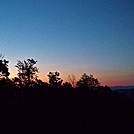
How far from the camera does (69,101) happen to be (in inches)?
1610

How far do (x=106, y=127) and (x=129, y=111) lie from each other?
36.1ft

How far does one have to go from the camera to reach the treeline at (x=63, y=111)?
3032cm

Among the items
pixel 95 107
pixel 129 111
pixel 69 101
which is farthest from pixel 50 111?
pixel 129 111

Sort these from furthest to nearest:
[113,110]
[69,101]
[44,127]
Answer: [113,110] → [69,101] → [44,127]

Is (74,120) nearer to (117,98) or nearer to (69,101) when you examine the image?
(69,101)

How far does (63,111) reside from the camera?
1420 inches

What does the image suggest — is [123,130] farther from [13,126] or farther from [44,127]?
[13,126]

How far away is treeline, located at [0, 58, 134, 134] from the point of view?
3032 cm

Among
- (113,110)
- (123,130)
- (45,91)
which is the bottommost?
(123,130)

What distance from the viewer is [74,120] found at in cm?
3531

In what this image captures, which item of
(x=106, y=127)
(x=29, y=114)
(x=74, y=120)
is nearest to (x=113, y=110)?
(x=106, y=127)

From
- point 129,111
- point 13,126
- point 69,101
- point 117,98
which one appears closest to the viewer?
point 13,126

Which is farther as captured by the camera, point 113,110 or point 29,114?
point 113,110

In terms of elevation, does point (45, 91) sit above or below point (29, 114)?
above
